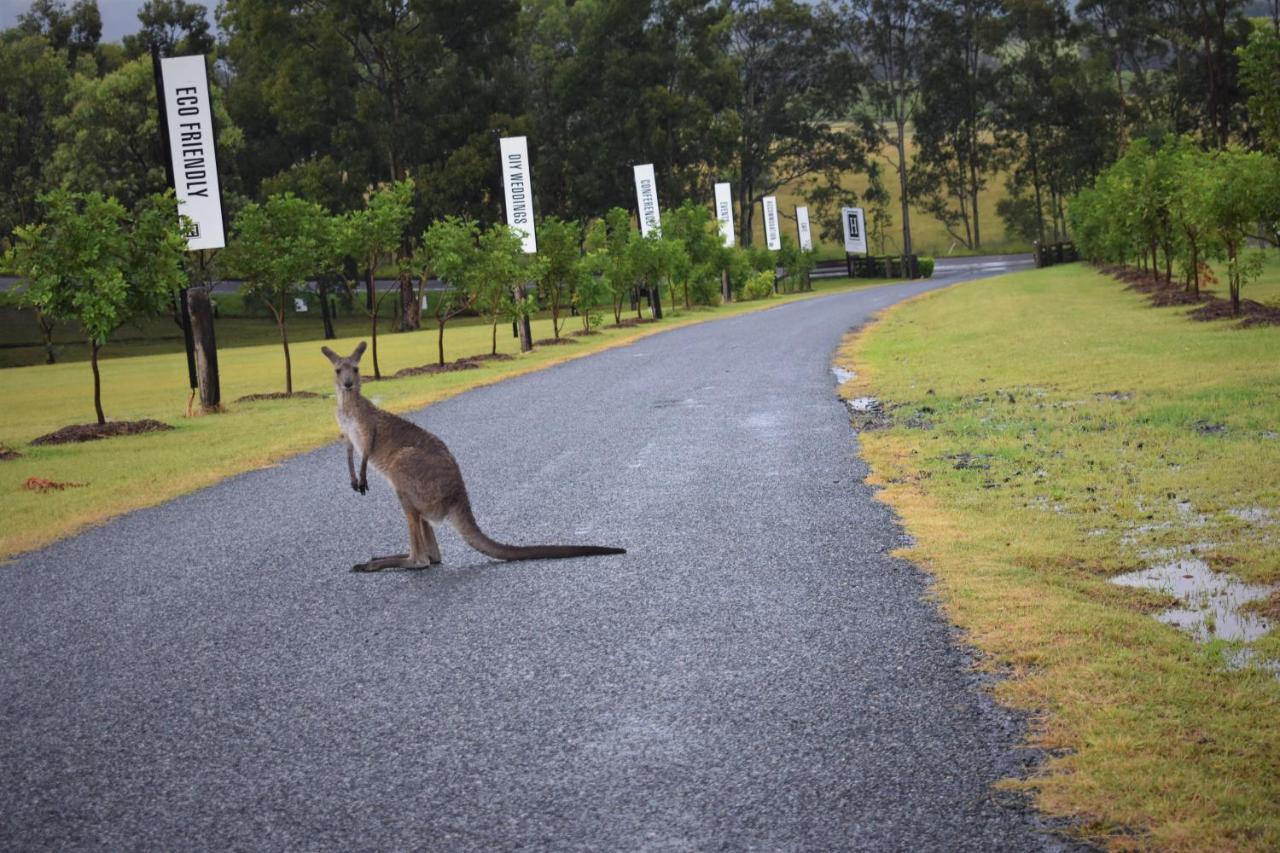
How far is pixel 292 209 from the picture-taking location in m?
26.7

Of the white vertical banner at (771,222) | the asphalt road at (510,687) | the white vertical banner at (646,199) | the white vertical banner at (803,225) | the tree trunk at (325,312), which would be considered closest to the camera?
the asphalt road at (510,687)

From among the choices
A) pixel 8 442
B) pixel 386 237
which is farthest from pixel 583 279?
pixel 8 442

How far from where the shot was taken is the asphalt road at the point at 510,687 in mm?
4770

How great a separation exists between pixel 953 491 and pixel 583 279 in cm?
3176

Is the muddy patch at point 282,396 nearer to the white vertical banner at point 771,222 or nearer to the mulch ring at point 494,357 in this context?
the mulch ring at point 494,357

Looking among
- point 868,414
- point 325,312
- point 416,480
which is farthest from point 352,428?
point 325,312

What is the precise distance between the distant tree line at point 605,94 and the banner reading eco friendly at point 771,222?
8.70 meters

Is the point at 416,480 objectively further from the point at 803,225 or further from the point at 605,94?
the point at 605,94

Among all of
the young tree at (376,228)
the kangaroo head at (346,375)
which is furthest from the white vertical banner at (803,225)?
the kangaroo head at (346,375)

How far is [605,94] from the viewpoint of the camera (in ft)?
269

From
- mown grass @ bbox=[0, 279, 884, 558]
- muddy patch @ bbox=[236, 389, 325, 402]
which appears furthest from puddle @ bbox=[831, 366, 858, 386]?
muddy patch @ bbox=[236, 389, 325, 402]

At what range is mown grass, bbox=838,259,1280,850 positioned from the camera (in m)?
4.80

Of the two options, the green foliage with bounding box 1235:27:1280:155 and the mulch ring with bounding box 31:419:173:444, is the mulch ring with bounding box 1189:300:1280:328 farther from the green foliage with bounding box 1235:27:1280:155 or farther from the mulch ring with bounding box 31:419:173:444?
the mulch ring with bounding box 31:419:173:444

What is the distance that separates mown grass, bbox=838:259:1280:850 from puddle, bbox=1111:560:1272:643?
0.14 m
